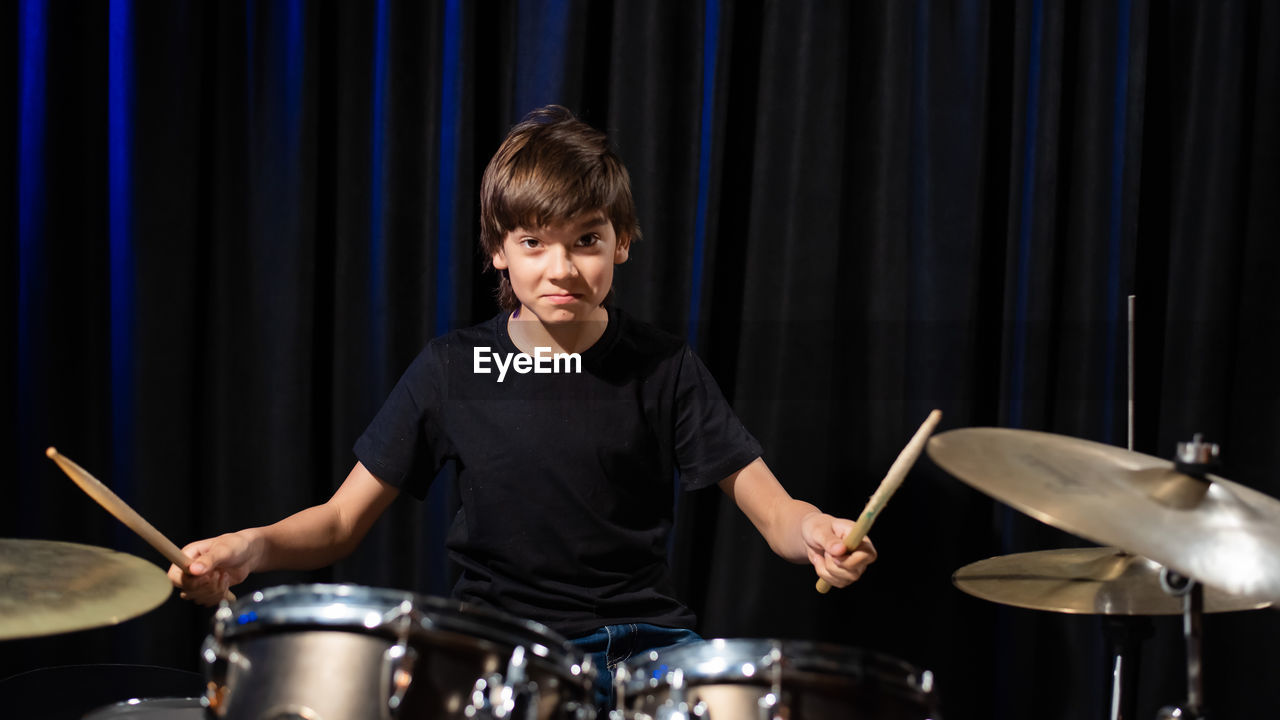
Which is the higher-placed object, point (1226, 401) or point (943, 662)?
point (1226, 401)

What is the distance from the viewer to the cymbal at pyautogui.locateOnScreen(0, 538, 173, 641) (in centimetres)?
90

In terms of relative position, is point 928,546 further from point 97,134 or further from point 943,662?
point 97,134

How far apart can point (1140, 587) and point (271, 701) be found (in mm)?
986

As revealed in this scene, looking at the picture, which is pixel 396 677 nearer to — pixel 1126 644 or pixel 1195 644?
pixel 1195 644

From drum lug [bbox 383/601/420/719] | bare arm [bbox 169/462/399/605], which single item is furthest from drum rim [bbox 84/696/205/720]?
drum lug [bbox 383/601/420/719]

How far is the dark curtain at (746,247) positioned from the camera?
68.3 inches

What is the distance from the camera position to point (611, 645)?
134 centimetres

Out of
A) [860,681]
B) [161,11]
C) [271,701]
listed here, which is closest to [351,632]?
[271,701]

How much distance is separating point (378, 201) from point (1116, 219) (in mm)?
1210

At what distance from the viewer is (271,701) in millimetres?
923

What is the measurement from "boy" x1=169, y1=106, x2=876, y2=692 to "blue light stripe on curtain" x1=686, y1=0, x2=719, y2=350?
0.88 feet

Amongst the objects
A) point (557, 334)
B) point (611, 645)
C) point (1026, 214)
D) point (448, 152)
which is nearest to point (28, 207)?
point (448, 152)

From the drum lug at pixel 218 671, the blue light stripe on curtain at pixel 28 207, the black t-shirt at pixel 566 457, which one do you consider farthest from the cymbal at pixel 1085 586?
the blue light stripe on curtain at pixel 28 207

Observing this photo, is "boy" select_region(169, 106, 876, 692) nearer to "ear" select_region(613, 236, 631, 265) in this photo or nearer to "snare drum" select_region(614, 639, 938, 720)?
"ear" select_region(613, 236, 631, 265)
